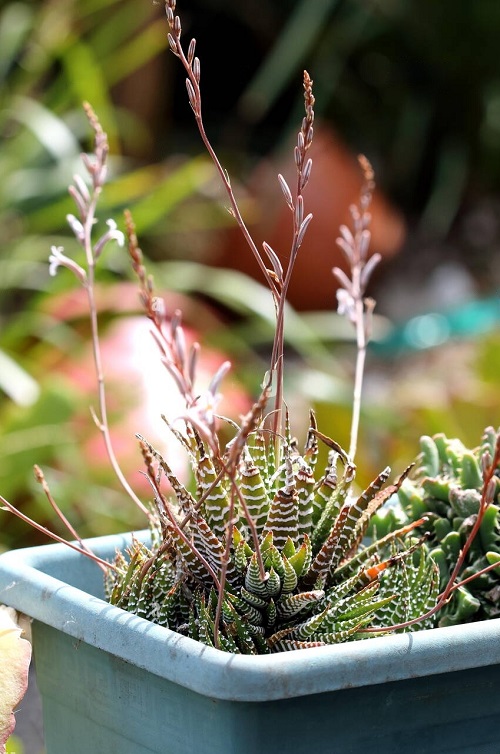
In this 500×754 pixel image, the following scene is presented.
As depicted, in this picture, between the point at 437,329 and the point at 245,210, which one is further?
the point at 437,329

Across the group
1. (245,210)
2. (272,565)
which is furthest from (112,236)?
(245,210)

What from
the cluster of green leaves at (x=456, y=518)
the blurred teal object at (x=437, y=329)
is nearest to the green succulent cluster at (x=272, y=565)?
the cluster of green leaves at (x=456, y=518)

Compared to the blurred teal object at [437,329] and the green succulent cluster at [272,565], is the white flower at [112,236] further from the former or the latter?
the blurred teal object at [437,329]

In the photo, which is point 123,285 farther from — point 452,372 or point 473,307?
point 473,307

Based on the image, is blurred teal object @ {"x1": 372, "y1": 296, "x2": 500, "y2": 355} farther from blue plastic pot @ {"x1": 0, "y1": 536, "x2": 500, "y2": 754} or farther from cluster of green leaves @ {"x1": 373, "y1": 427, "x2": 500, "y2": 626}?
blue plastic pot @ {"x1": 0, "y1": 536, "x2": 500, "y2": 754}

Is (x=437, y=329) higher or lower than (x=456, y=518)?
higher

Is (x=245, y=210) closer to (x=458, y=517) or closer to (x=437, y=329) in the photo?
(x=437, y=329)

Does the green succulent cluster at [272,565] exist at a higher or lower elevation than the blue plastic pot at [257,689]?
higher
